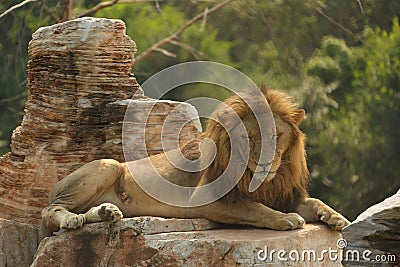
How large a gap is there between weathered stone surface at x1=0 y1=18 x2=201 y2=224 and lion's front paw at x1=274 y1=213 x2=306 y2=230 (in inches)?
76.0

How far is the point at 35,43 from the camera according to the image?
9.27 m

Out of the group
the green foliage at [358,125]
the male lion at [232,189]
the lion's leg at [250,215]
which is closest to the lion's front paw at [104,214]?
the male lion at [232,189]

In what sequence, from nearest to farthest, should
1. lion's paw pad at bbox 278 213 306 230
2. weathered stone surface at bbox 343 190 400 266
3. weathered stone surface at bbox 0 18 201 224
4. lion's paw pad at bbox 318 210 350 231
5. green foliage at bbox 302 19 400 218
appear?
1. weathered stone surface at bbox 343 190 400 266
2. lion's paw pad at bbox 278 213 306 230
3. lion's paw pad at bbox 318 210 350 231
4. weathered stone surface at bbox 0 18 201 224
5. green foliage at bbox 302 19 400 218

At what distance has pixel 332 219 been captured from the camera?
24.7 feet

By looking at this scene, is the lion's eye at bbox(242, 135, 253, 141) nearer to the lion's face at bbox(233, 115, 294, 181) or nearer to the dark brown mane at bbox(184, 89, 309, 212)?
the lion's face at bbox(233, 115, 294, 181)

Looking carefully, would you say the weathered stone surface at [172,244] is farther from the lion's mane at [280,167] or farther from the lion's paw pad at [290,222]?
the lion's mane at [280,167]

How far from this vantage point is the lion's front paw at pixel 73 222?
7.42 meters

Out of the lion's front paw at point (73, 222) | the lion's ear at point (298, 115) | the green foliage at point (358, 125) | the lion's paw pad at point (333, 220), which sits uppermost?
the lion's ear at point (298, 115)

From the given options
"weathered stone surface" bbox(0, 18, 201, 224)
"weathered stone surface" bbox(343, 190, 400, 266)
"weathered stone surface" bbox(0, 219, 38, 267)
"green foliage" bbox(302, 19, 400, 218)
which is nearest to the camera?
"weathered stone surface" bbox(343, 190, 400, 266)

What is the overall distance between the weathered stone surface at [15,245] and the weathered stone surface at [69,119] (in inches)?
15.4

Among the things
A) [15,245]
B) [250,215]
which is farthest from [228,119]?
[15,245]

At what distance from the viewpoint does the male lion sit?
24.7 ft

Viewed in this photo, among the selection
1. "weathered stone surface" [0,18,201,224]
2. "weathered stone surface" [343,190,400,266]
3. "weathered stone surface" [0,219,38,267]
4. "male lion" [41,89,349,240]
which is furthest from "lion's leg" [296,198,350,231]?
"weathered stone surface" [0,219,38,267]

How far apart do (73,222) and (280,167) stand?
1.67m
